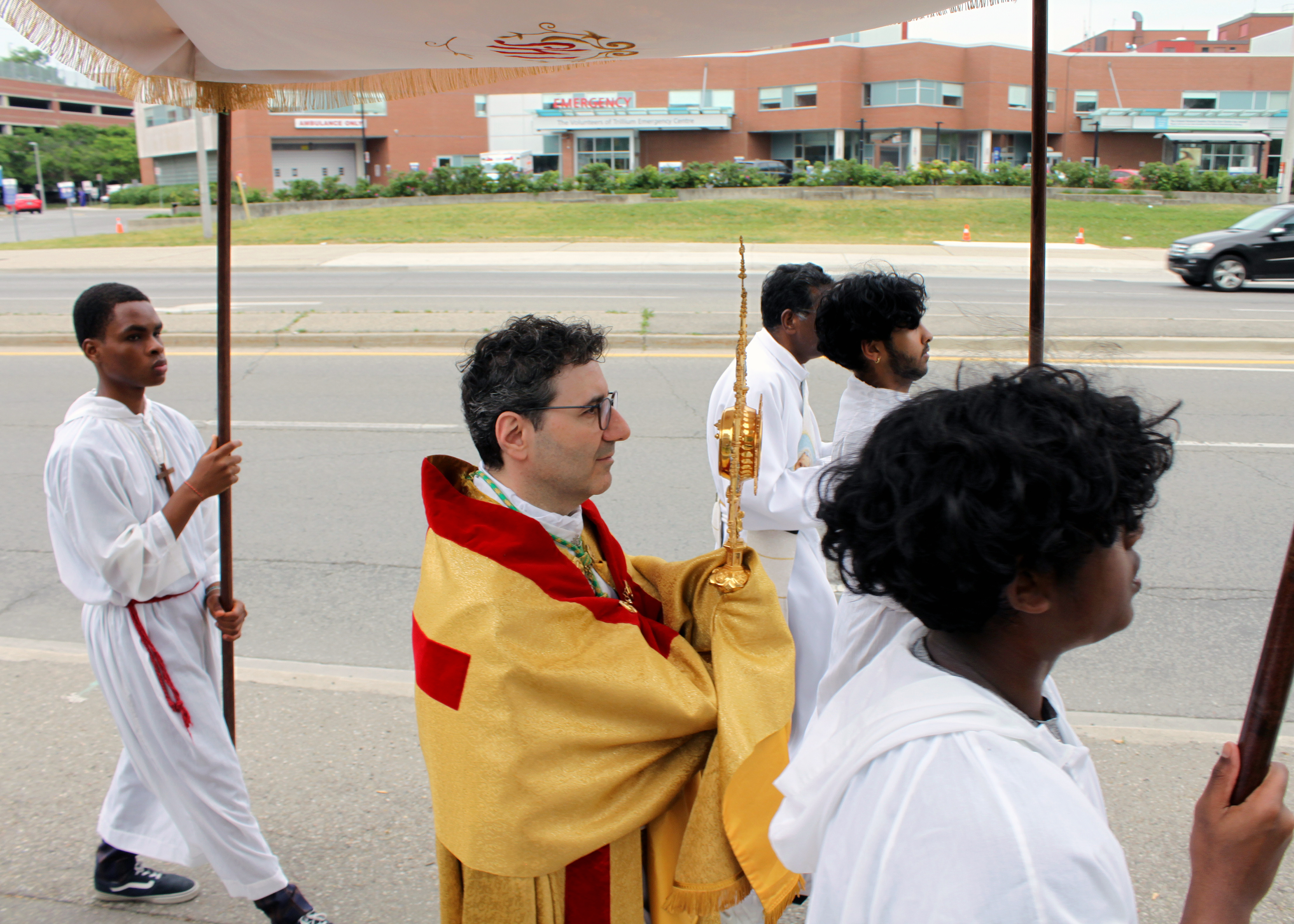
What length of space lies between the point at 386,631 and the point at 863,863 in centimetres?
416

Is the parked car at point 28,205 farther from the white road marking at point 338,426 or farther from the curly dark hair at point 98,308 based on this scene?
the curly dark hair at point 98,308

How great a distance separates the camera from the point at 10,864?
3258mm

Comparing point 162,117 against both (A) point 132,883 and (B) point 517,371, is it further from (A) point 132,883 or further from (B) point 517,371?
(B) point 517,371

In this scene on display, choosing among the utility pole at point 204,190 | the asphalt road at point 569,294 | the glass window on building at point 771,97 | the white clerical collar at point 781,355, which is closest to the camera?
the white clerical collar at point 781,355

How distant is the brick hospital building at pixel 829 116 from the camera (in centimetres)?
5578

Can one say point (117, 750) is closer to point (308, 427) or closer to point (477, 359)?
point (477, 359)

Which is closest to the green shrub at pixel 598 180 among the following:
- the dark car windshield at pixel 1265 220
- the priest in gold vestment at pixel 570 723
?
the dark car windshield at pixel 1265 220

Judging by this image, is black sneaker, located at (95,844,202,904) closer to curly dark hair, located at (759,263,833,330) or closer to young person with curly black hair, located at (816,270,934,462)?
young person with curly black hair, located at (816,270,934,462)

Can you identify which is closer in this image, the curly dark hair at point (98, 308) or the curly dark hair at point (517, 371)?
the curly dark hair at point (517, 371)

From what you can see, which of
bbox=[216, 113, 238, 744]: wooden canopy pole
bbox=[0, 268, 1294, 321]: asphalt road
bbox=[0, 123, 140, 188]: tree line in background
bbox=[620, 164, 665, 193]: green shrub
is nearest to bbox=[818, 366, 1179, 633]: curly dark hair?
bbox=[216, 113, 238, 744]: wooden canopy pole

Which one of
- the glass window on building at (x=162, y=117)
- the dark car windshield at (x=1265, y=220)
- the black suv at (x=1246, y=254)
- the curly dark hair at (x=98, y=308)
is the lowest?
the curly dark hair at (x=98, y=308)

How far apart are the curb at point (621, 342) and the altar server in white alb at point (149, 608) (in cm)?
835

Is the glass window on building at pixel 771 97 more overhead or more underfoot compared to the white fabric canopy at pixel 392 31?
more overhead

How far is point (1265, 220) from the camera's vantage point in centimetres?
1773
